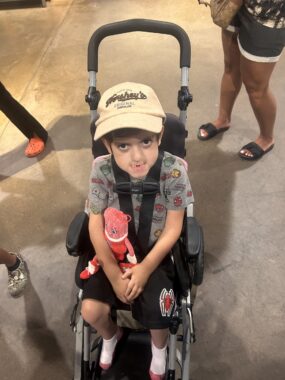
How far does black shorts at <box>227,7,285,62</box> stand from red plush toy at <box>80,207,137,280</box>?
1.16 metres

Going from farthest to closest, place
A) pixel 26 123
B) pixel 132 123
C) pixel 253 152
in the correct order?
1. pixel 26 123
2. pixel 253 152
3. pixel 132 123

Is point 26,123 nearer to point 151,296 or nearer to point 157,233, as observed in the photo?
point 157,233

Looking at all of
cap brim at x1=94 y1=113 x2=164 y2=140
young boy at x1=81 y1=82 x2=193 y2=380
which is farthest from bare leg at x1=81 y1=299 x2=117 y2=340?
cap brim at x1=94 y1=113 x2=164 y2=140

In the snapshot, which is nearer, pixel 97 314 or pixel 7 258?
pixel 97 314

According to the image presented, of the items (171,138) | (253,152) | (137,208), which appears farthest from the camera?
(253,152)

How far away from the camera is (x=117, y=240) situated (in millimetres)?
1288

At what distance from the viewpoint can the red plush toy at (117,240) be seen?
128 cm

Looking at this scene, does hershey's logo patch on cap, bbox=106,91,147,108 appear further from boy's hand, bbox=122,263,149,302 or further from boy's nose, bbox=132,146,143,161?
boy's hand, bbox=122,263,149,302

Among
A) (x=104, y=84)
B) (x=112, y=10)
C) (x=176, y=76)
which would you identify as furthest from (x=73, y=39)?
(x=176, y=76)

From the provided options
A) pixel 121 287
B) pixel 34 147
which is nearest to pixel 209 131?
pixel 34 147

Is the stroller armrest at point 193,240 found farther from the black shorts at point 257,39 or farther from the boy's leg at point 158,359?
the black shorts at point 257,39

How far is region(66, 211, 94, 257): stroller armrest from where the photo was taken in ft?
4.26

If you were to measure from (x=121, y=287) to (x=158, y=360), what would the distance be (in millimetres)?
328

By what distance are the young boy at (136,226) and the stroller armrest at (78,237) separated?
0.12 ft
